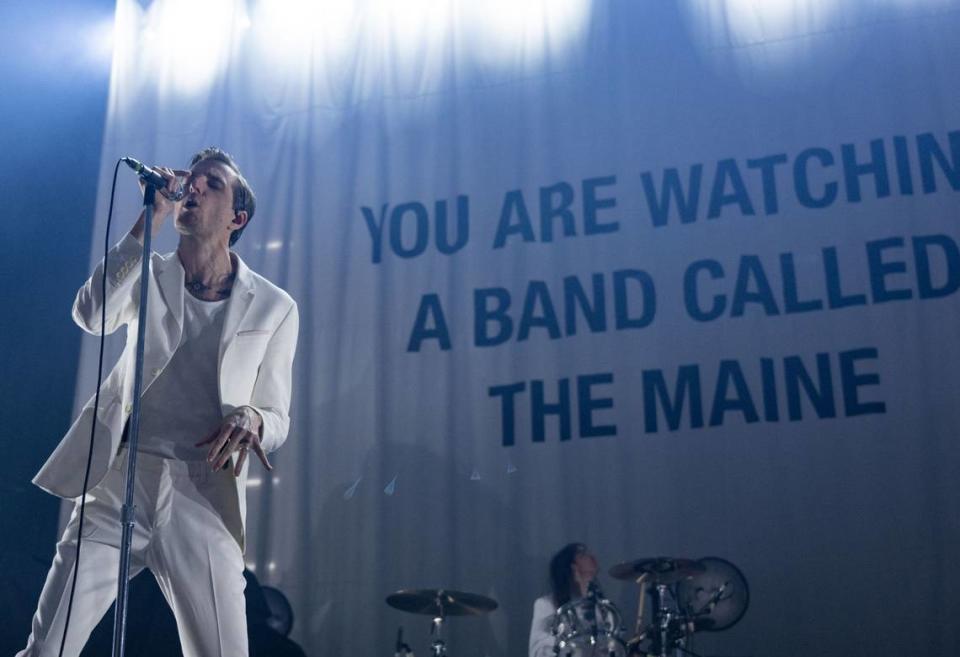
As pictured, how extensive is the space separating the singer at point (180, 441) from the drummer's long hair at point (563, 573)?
204 cm

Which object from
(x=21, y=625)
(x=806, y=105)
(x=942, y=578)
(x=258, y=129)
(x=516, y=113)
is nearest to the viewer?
(x=942, y=578)

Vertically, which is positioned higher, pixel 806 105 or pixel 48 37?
pixel 48 37

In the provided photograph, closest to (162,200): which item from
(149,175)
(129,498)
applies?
(149,175)

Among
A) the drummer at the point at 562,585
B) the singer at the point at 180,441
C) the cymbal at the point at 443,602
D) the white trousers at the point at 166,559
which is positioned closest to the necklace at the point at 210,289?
the singer at the point at 180,441

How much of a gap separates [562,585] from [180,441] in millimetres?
2269

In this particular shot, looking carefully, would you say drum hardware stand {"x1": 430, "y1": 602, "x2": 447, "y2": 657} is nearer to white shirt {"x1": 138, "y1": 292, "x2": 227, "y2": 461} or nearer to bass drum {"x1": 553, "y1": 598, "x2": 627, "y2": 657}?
bass drum {"x1": 553, "y1": 598, "x2": 627, "y2": 657}

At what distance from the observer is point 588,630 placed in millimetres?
4156

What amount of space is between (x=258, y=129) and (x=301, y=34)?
1.86 ft

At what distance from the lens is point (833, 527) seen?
4.33 m

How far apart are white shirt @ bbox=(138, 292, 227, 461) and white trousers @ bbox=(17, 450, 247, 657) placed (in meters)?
0.05

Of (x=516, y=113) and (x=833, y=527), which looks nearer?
(x=833, y=527)

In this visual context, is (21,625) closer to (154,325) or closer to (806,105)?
(154,325)

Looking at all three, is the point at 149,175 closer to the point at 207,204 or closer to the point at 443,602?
the point at 207,204

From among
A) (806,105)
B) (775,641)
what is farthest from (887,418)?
(806,105)
